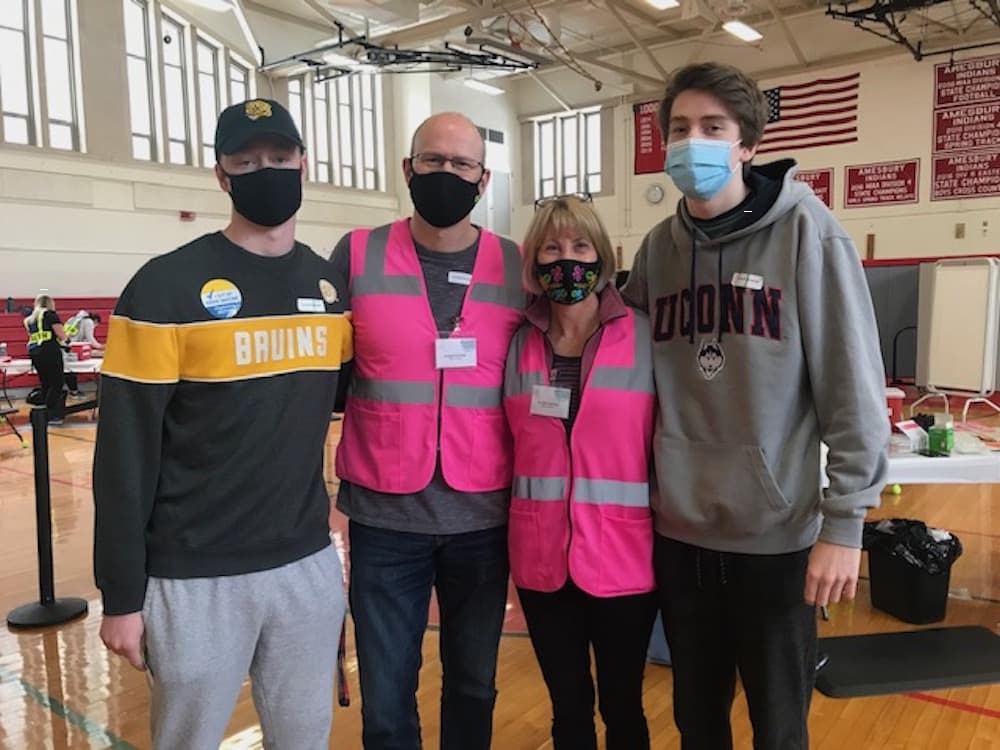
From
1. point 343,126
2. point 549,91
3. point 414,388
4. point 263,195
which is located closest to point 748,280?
point 414,388

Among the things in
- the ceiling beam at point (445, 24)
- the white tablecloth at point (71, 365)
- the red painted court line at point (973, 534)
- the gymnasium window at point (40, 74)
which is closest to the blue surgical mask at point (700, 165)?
the red painted court line at point (973, 534)

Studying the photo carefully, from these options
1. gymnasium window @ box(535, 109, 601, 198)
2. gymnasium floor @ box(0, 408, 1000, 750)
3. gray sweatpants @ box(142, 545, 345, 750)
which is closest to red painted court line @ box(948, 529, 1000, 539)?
gymnasium floor @ box(0, 408, 1000, 750)

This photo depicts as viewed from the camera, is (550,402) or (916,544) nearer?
(550,402)

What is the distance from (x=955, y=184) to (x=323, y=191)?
1059 centimetres

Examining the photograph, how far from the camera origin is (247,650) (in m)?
1.51

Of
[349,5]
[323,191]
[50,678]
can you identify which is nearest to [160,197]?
[323,191]

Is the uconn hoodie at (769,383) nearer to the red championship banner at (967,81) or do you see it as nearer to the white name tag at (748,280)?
the white name tag at (748,280)

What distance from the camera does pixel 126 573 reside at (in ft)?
4.60

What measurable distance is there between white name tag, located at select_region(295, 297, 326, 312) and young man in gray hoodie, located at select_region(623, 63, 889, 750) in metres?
0.73

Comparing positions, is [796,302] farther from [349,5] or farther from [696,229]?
[349,5]

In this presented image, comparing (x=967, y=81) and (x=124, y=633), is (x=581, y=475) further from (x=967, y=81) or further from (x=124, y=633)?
(x=967, y=81)

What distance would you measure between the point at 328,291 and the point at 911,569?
2842mm

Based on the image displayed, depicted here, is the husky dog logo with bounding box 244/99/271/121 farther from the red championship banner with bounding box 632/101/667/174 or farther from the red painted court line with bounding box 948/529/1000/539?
the red championship banner with bounding box 632/101/667/174

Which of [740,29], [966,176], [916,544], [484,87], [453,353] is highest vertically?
[484,87]
